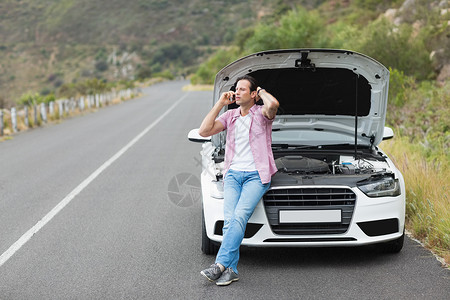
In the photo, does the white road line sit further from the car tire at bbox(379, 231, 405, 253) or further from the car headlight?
the car tire at bbox(379, 231, 405, 253)

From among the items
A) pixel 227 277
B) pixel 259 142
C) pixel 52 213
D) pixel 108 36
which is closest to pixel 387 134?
pixel 259 142

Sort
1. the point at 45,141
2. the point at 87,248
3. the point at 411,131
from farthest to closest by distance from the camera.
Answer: the point at 45,141, the point at 411,131, the point at 87,248

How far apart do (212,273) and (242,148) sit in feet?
3.71

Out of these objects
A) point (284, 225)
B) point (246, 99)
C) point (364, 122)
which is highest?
point (246, 99)

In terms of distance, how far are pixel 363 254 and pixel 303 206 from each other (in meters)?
0.97

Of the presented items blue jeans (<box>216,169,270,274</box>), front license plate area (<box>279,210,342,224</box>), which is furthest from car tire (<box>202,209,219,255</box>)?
front license plate area (<box>279,210,342,224</box>)

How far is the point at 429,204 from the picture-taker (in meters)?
6.16

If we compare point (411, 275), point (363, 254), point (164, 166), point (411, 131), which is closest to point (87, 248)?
point (363, 254)

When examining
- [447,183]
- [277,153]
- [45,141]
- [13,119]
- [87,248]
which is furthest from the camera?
[13,119]

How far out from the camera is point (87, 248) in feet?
19.2

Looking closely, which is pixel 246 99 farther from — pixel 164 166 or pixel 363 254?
pixel 164 166

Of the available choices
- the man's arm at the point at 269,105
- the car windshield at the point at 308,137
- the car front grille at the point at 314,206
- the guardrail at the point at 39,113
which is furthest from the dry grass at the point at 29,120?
the car front grille at the point at 314,206

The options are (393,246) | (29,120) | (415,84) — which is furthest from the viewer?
(29,120)

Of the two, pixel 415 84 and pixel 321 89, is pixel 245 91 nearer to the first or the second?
pixel 321 89
